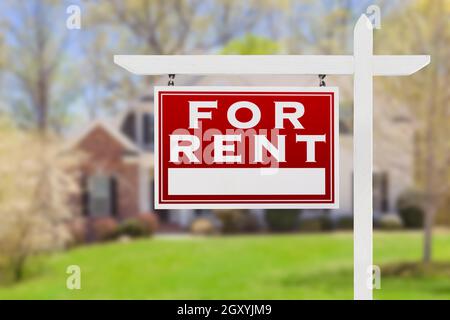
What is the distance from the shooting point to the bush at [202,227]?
42.0 ft

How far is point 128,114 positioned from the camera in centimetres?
1355

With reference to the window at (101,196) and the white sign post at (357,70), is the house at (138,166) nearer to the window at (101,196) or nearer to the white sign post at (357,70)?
the window at (101,196)

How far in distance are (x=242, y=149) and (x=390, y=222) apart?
31.9ft

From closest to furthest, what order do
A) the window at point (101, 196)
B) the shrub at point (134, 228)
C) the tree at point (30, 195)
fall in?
1. the tree at point (30, 195)
2. the shrub at point (134, 228)
3. the window at point (101, 196)

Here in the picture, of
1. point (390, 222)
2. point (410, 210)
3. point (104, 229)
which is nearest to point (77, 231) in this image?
point (104, 229)

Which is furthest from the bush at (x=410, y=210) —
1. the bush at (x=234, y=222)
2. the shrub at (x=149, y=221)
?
the shrub at (x=149, y=221)

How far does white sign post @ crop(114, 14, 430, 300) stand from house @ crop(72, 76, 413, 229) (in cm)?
819

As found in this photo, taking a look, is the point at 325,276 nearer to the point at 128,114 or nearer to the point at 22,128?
the point at 128,114

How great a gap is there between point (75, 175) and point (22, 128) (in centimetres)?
145

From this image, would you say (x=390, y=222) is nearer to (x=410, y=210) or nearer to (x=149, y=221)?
(x=410, y=210)

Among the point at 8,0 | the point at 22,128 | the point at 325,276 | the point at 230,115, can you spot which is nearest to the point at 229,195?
the point at 230,115

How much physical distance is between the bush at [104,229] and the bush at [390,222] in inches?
220

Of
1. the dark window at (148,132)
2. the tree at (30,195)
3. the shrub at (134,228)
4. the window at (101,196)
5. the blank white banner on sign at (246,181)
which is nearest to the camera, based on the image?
the blank white banner on sign at (246,181)

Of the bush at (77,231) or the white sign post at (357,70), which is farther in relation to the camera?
the bush at (77,231)
